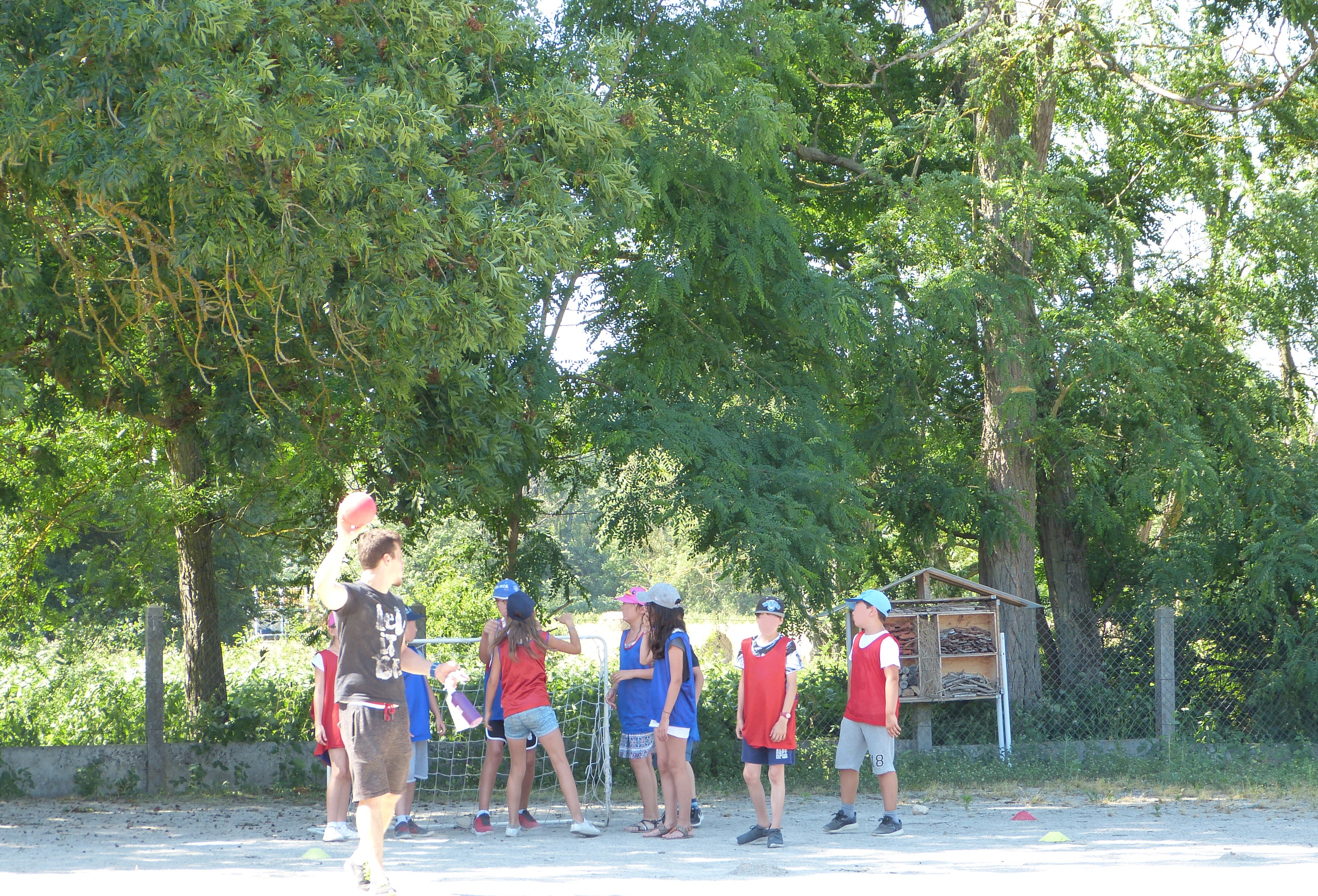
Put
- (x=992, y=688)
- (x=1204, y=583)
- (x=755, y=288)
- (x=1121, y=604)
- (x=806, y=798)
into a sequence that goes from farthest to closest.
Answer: (x=1121, y=604)
(x=1204, y=583)
(x=992, y=688)
(x=755, y=288)
(x=806, y=798)

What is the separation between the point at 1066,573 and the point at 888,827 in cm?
844

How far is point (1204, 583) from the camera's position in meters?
13.7

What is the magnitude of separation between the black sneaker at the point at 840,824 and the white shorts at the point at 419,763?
9.95 ft

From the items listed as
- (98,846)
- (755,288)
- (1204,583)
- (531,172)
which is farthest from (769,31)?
(98,846)

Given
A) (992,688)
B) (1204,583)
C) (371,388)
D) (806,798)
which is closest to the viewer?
(371,388)

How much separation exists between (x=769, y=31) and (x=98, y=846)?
920 centimetres

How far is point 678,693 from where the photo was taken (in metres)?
8.03

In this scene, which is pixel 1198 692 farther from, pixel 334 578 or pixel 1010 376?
pixel 334 578

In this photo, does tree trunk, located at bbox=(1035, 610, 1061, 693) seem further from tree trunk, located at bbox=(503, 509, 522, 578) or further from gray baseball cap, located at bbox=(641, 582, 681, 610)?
gray baseball cap, located at bbox=(641, 582, 681, 610)

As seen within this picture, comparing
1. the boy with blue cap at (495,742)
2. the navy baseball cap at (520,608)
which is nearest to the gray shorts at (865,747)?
the boy with blue cap at (495,742)

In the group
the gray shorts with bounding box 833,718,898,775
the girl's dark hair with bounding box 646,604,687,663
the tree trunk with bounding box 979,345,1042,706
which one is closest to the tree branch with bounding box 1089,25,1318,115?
the tree trunk with bounding box 979,345,1042,706

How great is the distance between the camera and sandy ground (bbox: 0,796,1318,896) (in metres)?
6.47

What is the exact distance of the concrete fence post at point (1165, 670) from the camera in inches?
483

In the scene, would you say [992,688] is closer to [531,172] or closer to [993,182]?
[993,182]
